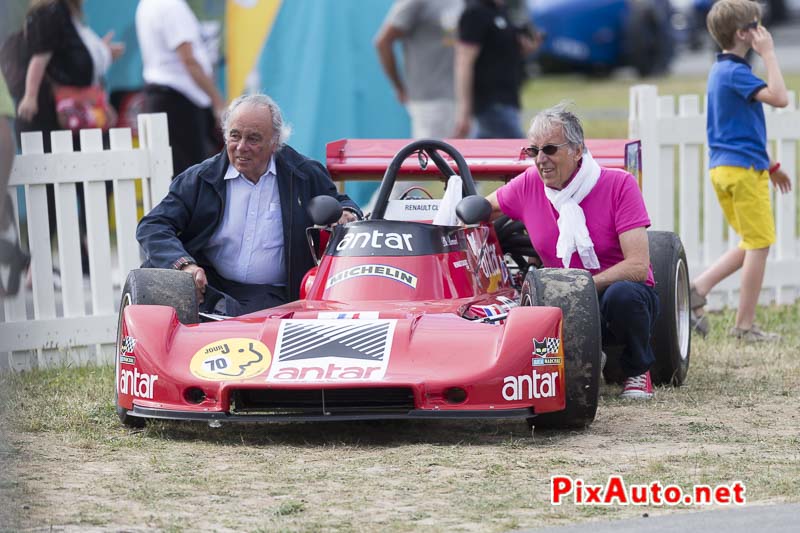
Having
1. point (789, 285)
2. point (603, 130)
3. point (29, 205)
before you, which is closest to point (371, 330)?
point (29, 205)

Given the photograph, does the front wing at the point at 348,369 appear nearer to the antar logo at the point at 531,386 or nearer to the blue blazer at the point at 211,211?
the antar logo at the point at 531,386

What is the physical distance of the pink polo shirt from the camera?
688cm

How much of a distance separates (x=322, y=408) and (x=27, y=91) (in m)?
5.73

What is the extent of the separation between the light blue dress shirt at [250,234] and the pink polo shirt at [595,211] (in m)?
1.04

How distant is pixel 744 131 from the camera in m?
8.43

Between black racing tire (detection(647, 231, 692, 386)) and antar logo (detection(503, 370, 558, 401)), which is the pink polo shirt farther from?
antar logo (detection(503, 370, 558, 401))

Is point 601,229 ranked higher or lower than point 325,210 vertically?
lower

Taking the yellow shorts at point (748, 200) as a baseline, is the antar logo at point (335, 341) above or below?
below

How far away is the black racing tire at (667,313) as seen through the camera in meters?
7.26

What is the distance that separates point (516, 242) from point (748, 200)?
144 cm

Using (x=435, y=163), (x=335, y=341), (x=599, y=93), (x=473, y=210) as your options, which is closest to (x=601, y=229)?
(x=473, y=210)

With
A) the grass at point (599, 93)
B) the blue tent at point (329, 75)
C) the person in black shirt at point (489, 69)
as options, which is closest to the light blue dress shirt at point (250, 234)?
the person in black shirt at point (489, 69)

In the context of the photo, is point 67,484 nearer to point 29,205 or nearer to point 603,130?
point 29,205

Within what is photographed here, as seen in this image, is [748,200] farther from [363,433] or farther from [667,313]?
[363,433]
